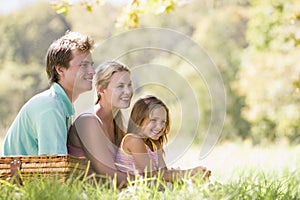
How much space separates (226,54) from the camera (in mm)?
23469

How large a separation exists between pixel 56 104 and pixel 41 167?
0.39 m

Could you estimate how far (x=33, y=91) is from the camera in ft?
82.7

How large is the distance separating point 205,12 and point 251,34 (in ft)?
45.5

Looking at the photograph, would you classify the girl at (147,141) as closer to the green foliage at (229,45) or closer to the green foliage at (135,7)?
the green foliage at (135,7)

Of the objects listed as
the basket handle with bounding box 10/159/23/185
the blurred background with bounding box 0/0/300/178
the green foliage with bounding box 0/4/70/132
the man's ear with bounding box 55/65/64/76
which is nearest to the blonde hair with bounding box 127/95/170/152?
the man's ear with bounding box 55/65/64/76

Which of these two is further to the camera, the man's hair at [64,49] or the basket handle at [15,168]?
the man's hair at [64,49]

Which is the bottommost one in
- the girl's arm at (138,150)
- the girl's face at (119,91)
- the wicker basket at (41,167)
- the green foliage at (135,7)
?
the wicker basket at (41,167)

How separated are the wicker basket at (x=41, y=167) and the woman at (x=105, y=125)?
0.66 ft

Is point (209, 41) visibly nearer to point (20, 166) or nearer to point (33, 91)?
point (33, 91)

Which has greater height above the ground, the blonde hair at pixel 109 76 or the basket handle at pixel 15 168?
the blonde hair at pixel 109 76

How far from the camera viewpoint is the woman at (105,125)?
3.07m

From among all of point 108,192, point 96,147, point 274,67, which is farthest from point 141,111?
point 274,67

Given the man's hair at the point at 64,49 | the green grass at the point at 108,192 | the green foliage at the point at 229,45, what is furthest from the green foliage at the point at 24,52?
the green grass at the point at 108,192

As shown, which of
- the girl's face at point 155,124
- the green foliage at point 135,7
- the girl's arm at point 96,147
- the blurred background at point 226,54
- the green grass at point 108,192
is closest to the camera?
the green grass at point 108,192
